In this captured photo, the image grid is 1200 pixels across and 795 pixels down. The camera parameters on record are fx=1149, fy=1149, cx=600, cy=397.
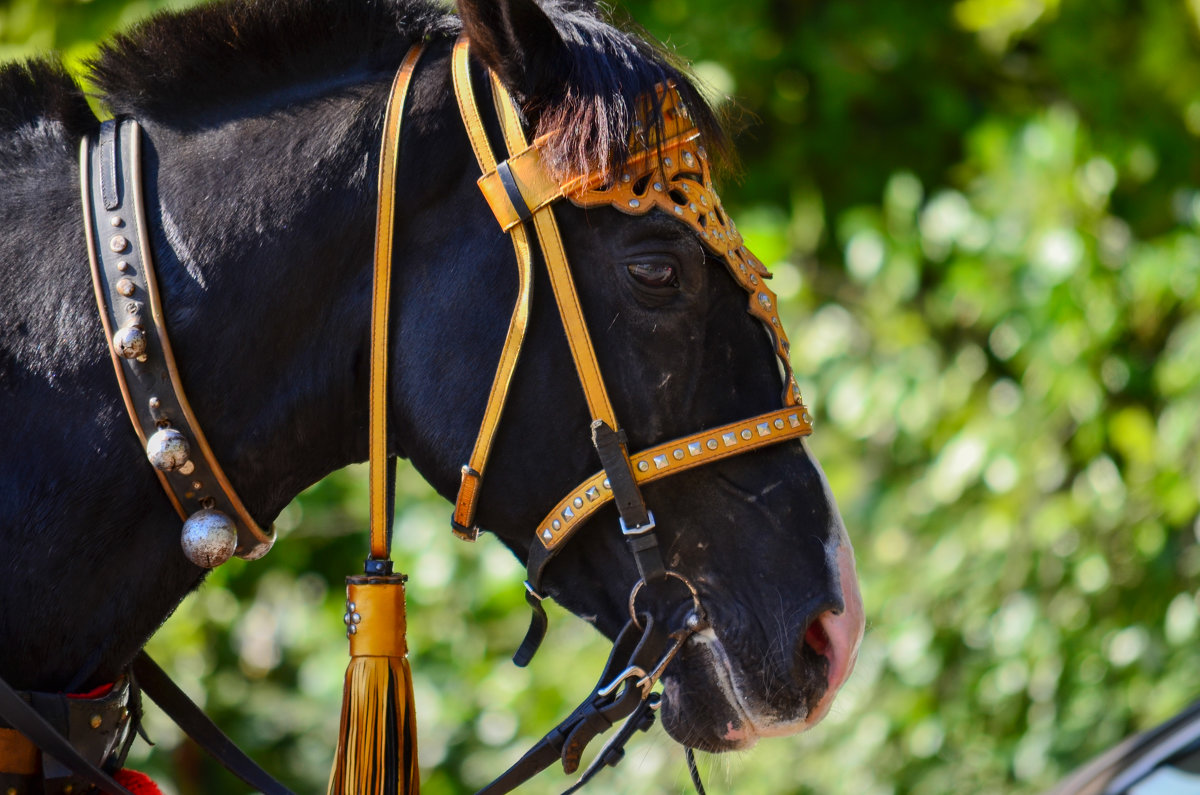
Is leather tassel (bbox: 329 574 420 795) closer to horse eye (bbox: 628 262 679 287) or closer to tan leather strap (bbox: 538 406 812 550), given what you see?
tan leather strap (bbox: 538 406 812 550)

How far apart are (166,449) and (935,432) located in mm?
2764

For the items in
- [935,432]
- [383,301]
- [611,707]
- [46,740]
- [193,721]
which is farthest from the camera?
[935,432]

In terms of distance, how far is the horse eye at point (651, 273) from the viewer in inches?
56.3

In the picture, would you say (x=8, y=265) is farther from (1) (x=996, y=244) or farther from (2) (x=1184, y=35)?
(2) (x=1184, y=35)

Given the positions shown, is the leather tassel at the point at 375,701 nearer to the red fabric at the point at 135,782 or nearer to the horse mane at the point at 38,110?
the red fabric at the point at 135,782

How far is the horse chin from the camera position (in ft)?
4.72

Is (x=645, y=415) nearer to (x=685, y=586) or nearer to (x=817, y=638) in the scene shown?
(x=685, y=586)

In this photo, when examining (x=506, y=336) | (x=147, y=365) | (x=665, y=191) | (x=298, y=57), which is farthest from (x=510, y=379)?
(x=298, y=57)

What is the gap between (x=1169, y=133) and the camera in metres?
3.95

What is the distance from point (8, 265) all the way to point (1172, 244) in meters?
3.21

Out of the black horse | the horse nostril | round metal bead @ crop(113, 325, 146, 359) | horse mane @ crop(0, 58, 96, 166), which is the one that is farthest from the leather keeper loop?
horse mane @ crop(0, 58, 96, 166)

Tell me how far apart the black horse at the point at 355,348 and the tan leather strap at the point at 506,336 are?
18 mm

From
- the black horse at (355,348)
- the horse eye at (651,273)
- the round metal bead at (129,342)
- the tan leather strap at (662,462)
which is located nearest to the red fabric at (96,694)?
the black horse at (355,348)

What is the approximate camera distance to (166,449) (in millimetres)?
1311
